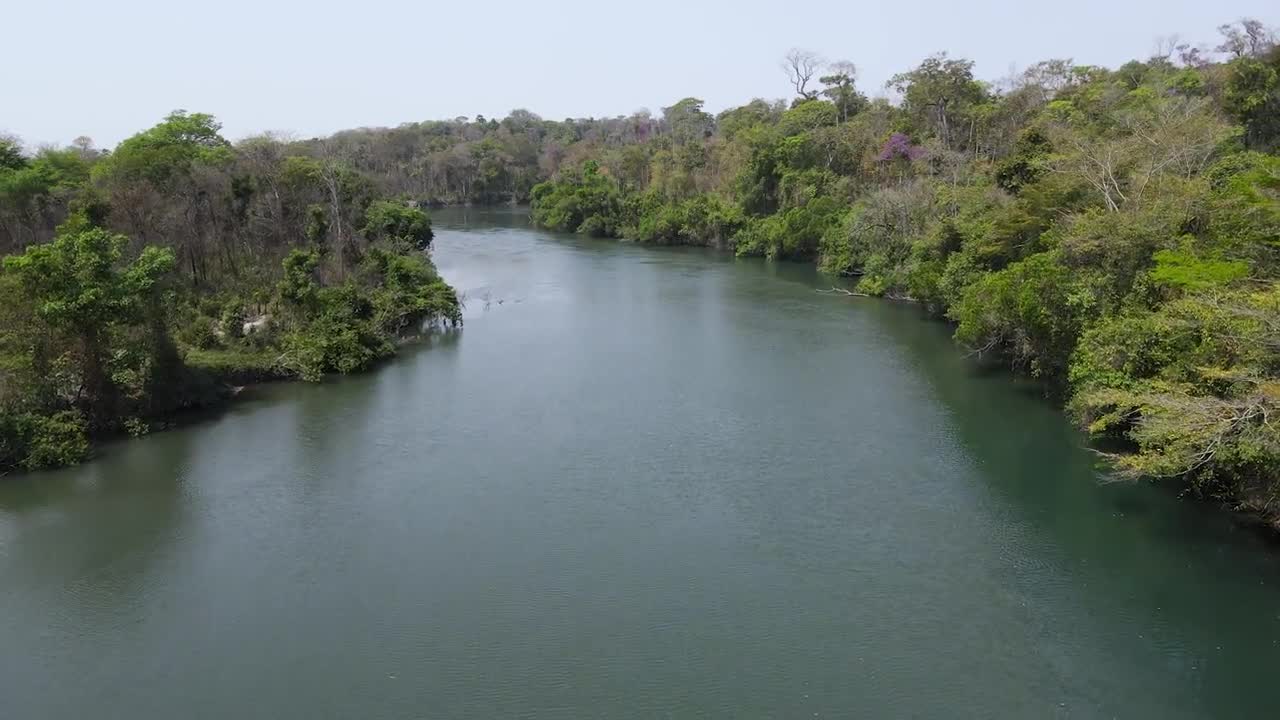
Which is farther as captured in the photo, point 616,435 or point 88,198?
point 88,198

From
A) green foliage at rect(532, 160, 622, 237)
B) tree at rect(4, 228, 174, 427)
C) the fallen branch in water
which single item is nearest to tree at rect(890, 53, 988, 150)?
the fallen branch in water

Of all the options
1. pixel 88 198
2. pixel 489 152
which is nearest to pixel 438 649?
pixel 88 198

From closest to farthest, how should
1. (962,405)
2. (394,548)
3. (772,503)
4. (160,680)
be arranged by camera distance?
(160,680) < (394,548) < (772,503) < (962,405)

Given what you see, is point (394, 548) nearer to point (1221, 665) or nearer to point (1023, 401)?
point (1221, 665)

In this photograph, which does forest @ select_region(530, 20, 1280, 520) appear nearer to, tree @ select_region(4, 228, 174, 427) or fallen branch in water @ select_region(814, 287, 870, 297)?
fallen branch in water @ select_region(814, 287, 870, 297)

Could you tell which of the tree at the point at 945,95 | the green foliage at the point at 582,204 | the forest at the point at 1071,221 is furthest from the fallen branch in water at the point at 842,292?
the green foliage at the point at 582,204

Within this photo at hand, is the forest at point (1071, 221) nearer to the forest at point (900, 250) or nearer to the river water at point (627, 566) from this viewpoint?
the forest at point (900, 250)
